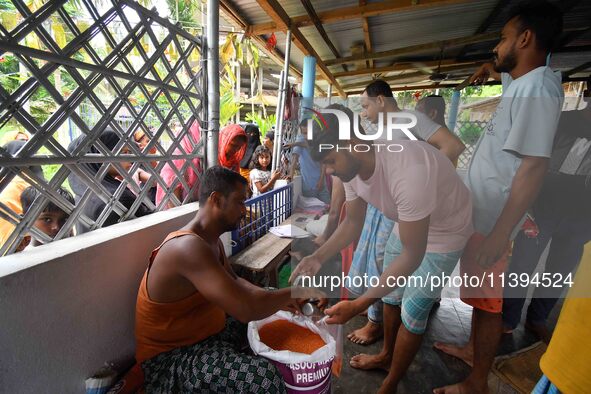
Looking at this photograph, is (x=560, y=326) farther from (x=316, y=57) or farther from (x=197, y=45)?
(x=316, y=57)

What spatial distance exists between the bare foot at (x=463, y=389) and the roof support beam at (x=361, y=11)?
2.92 metres

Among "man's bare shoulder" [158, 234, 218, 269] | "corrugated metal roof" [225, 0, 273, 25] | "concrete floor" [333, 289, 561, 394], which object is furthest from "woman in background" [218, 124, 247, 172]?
"concrete floor" [333, 289, 561, 394]

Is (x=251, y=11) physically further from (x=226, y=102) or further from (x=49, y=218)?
(x=49, y=218)

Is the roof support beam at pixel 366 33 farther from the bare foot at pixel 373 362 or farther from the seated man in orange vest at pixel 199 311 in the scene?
the bare foot at pixel 373 362

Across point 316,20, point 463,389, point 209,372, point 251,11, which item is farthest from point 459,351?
point 251,11

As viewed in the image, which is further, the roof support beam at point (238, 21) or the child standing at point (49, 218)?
the roof support beam at point (238, 21)

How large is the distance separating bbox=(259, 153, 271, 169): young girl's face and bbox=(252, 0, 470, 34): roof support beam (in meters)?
1.39

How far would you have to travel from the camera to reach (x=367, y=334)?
72.5 inches

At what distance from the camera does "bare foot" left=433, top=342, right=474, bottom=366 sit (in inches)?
66.9

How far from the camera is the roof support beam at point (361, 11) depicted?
103 inches

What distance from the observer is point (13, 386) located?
3.17 ft

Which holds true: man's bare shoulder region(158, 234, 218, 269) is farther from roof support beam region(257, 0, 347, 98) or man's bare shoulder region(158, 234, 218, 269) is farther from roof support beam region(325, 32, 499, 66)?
roof support beam region(325, 32, 499, 66)

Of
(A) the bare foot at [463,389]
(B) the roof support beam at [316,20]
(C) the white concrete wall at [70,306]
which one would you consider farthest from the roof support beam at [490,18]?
(C) the white concrete wall at [70,306]

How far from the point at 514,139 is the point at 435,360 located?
1.40 m
